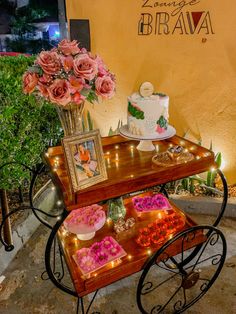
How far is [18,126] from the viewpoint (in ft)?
8.86

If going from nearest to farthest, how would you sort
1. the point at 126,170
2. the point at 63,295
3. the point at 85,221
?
the point at 126,170 < the point at 85,221 < the point at 63,295

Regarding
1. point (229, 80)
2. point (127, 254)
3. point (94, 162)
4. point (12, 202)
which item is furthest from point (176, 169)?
point (12, 202)

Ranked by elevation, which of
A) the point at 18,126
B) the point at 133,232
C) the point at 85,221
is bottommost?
the point at 133,232

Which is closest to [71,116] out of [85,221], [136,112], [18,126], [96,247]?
[136,112]

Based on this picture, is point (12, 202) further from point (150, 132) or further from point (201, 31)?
point (201, 31)

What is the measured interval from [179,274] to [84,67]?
152 centimetres

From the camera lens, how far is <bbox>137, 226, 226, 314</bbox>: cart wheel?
1.71m

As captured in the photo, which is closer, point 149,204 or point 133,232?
point 133,232

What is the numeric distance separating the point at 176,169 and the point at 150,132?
29cm

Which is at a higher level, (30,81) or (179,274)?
(30,81)

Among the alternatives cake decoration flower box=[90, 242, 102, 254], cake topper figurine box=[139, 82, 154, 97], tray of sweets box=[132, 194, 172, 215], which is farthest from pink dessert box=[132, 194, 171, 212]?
cake topper figurine box=[139, 82, 154, 97]

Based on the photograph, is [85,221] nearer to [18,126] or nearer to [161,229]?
[161,229]

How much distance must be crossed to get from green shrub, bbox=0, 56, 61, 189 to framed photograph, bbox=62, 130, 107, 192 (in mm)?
944

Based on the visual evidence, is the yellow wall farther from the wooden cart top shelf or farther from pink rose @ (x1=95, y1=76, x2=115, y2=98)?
pink rose @ (x1=95, y1=76, x2=115, y2=98)
